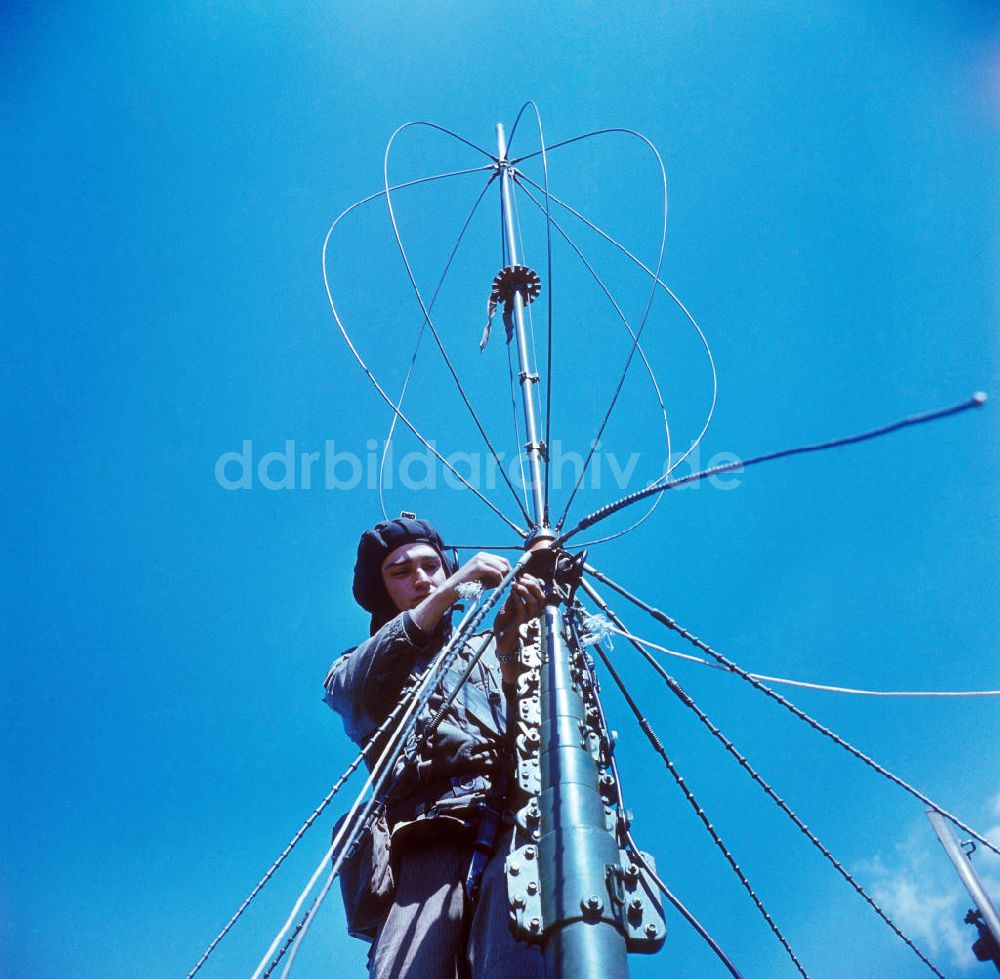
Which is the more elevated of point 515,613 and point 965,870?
point 965,870

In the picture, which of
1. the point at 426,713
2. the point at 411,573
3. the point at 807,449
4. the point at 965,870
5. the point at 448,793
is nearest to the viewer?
the point at 807,449

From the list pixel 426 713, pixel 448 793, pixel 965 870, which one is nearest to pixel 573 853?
pixel 448 793

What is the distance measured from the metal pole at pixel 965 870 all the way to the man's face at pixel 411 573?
3304 mm

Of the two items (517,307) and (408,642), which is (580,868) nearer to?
(408,642)

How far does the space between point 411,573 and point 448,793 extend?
61.8 inches

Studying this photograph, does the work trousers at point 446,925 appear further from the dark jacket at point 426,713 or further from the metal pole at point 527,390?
the metal pole at point 527,390

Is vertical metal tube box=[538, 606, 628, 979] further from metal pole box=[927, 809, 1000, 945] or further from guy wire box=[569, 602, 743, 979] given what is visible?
metal pole box=[927, 809, 1000, 945]

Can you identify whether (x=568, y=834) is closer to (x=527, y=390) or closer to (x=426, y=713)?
(x=426, y=713)

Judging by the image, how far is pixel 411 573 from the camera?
4.57m

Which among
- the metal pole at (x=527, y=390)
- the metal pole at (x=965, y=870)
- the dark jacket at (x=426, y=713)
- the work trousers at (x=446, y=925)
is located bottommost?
the work trousers at (x=446, y=925)

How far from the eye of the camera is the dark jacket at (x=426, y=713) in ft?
11.1

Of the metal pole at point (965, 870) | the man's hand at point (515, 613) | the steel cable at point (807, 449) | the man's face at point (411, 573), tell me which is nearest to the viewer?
the steel cable at point (807, 449)

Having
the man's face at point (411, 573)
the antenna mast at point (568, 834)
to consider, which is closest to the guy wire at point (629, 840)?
the antenna mast at point (568, 834)

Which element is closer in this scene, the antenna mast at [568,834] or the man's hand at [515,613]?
the antenna mast at [568,834]
